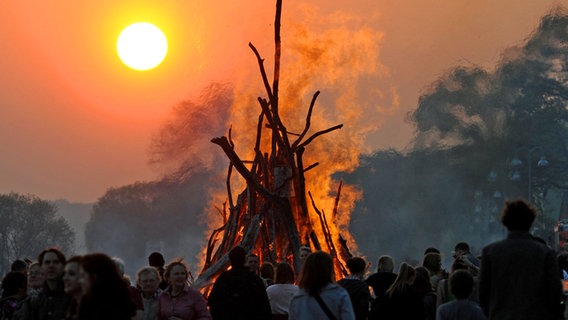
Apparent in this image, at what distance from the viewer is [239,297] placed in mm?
12695

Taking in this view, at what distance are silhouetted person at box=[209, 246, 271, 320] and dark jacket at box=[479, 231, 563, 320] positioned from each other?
2.95m

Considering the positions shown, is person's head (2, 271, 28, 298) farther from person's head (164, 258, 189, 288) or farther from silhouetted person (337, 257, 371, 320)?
silhouetted person (337, 257, 371, 320)

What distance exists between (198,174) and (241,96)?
3579 cm

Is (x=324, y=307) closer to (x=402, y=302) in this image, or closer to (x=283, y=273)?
(x=402, y=302)

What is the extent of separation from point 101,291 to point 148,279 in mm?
3799

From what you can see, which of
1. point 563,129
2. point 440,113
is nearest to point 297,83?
point 440,113

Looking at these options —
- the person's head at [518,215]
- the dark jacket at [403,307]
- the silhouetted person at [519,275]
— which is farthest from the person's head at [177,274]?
the person's head at [518,215]

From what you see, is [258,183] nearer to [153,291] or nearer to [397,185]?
[153,291]

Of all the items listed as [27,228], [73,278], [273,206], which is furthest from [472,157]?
[73,278]

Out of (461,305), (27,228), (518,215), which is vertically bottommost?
(461,305)

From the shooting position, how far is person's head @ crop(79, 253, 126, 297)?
8203mm

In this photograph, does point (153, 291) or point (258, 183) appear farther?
point (258, 183)

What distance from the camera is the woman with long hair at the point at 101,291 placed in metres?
8.17

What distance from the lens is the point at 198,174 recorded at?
59250mm
